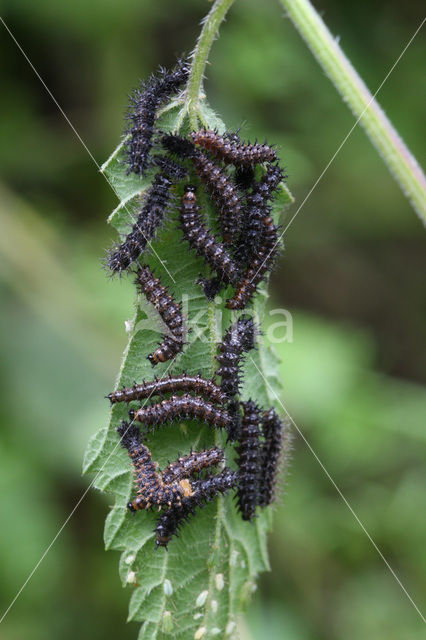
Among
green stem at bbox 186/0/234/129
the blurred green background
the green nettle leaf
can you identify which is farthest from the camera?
the blurred green background

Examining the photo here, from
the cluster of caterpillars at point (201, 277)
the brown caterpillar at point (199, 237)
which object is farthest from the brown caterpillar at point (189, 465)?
the brown caterpillar at point (199, 237)

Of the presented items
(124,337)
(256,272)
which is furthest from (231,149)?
(124,337)

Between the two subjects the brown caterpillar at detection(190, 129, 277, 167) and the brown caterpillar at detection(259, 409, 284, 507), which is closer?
the brown caterpillar at detection(190, 129, 277, 167)

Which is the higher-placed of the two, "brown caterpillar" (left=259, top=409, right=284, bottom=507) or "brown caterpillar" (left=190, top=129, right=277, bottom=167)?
"brown caterpillar" (left=190, top=129, right=277, bottom=167)

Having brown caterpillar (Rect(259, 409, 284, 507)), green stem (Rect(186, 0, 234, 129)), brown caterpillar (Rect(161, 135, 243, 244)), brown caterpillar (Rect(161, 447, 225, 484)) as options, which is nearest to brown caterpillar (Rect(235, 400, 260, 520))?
brown caterpillar (Rect(259, 409, 284, 507))

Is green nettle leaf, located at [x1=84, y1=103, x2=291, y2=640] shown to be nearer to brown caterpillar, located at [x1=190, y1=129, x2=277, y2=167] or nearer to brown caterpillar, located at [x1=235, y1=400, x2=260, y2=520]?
brown caterpillar, located at [x1=235, y1=400, x2=260, y2=520]

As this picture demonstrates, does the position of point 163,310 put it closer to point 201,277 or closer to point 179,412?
point 201,277

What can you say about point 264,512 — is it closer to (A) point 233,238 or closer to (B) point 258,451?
(B) point 258,451
